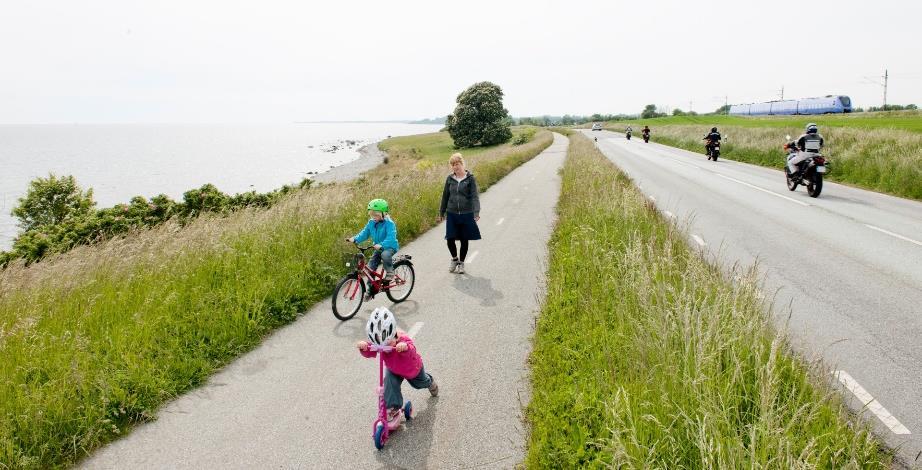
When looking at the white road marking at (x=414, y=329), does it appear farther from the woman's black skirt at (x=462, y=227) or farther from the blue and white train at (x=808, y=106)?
the blue and white train at (x=808, y=106)

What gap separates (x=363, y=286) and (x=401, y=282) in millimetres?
753

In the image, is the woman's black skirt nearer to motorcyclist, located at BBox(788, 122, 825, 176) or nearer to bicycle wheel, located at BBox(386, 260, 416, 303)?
bicycle wheel, located at BBox(386, 260, 416, 303)

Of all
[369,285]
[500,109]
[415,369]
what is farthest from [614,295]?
[500,109]

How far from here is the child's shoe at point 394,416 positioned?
4409 mm

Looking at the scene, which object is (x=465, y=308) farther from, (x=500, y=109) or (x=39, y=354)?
(x=500, y=109)

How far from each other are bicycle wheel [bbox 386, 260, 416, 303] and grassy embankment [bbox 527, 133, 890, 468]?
2657 millimetres

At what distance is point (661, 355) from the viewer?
163 inches

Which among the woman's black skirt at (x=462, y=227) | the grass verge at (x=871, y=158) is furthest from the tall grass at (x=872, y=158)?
the woman's black skirt at (x=462, y=227)

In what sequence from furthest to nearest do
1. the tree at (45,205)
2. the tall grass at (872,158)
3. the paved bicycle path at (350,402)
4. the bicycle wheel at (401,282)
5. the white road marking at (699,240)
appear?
1. the tree at (45,205)
2. the tall grass at (872,158)
3. the white road marking at (699,240)
4. the bicycle wheel at (401,282)
5. the paved bicycle path at (350,402)

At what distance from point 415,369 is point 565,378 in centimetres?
152

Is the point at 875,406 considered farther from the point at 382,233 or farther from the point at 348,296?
the point at 382,233

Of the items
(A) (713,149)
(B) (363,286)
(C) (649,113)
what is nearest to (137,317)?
(B) (363,286)

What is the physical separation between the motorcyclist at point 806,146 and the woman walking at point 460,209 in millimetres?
12746

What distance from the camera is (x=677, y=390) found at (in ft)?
12.1
